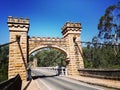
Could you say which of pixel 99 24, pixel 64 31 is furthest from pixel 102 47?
pixel 64 31

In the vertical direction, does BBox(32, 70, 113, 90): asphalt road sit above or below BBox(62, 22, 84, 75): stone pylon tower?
below

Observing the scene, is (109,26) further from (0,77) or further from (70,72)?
(0,77)

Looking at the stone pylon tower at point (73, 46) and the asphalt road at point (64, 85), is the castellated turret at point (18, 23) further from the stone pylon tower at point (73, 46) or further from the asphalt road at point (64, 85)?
the asphalt road at point (64, 85)

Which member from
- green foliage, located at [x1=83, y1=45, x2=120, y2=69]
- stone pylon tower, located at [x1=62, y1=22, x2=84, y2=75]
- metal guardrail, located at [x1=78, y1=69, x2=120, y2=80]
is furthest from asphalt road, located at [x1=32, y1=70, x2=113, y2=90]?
green foliage, located at [x1=83, y1=45, x2=120, y2=69]

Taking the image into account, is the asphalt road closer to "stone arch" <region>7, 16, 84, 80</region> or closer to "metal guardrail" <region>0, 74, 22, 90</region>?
"metal guardrail" <region>0, 74, 22, 90</region>

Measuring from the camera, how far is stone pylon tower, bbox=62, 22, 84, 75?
83.8ft

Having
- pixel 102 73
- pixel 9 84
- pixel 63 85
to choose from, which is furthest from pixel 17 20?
pixel 9 84

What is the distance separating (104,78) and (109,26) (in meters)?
19.8

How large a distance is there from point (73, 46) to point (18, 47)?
783 cm

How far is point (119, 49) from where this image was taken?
34.9 metres

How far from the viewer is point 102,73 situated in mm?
18781

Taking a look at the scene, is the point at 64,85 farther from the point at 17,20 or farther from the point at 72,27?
the point at 72,27

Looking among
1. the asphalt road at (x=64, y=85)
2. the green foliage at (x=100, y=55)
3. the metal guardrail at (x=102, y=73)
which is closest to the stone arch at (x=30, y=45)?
the metal guardrail at (x=102, y=73)

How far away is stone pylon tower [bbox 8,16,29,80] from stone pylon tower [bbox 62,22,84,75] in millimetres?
6258
